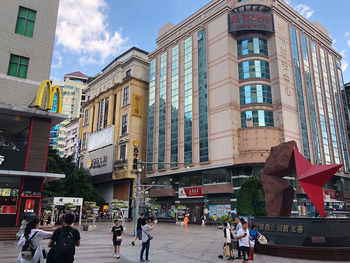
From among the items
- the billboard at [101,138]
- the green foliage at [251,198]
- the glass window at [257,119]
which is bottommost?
the green foliage at [251,198]

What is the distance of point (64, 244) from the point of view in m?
5.48

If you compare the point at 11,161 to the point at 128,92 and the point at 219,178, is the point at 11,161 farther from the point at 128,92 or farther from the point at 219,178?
the point at 128,92

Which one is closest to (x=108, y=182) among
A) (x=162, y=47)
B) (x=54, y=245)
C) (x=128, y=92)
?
(x=128, y=92)

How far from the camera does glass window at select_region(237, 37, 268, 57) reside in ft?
139

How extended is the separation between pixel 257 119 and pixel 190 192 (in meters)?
15.0

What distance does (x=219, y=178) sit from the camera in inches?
1604

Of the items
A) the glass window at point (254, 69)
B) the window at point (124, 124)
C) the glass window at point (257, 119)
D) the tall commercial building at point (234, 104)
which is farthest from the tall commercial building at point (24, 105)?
the window at point (124, 124)

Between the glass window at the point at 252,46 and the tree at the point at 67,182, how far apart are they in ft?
110

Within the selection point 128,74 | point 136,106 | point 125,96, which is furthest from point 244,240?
point 128,74

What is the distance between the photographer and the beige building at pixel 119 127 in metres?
54.3

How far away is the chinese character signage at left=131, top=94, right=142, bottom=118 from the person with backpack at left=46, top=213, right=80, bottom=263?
5030 cm

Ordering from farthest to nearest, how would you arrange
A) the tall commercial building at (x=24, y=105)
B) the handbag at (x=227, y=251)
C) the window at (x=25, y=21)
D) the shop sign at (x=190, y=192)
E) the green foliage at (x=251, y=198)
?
the shop sign at (x=190, y=192) < the green foliage at (x=251, y=198) < the window at (x=25, y=21) < the tall commercial building at (x=24, y=105) < the handbag at (x=227, y=251)

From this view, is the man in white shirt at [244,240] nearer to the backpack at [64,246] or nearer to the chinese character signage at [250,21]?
the backpack at [64,246]

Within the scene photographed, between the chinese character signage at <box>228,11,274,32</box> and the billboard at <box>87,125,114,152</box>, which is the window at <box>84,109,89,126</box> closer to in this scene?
the billboard at <box>87,125,114,152</box>
